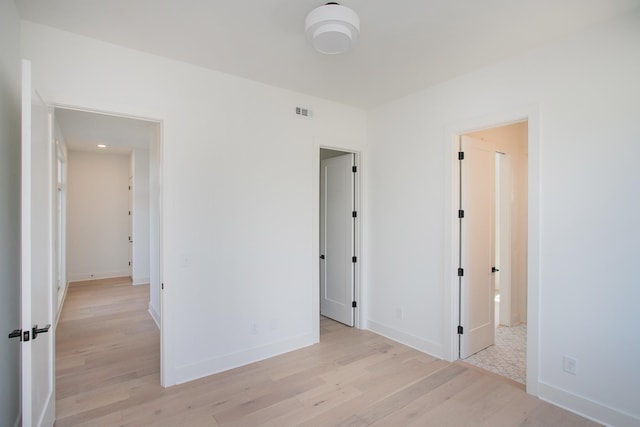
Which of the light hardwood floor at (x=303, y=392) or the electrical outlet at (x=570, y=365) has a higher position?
the electrical outlet at (x=570, y=365)

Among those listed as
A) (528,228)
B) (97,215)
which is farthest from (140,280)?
(528,228)

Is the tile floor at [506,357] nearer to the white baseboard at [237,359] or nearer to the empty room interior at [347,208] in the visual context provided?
the empty room interior at [347,208]

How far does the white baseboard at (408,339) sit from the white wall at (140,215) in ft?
17.8

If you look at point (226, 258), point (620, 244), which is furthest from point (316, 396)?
point (620, 244)

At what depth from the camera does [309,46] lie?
2.60m

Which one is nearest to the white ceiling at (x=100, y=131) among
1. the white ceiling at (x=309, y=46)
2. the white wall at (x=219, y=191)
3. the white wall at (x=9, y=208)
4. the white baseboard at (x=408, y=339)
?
the white wall at (x=219, y=191)

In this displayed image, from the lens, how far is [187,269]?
294cm

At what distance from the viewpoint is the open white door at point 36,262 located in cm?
156

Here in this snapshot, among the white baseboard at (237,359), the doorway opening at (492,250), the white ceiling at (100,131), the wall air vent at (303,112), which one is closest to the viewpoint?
the white baseboard at (237,359)

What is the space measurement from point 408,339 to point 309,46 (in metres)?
3.34

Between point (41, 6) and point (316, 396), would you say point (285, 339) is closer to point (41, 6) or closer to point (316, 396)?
point (316, 396)

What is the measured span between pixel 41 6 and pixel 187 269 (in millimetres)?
2191

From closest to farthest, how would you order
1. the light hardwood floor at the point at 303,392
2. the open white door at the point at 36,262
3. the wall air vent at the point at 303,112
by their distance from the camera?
the open white door at the point at 36,262 < the light hardwood floor at the point at 303,392 < the wall air vent at the point at 303,112

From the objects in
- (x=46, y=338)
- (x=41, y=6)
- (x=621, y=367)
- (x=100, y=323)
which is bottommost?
→ (x=100, y=323)
